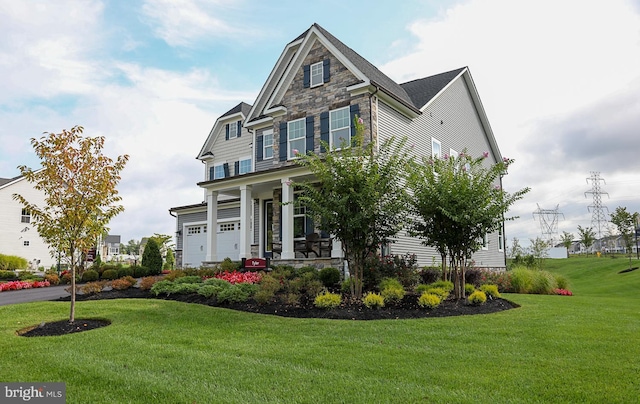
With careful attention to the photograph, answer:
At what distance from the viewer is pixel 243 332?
22.9 feet

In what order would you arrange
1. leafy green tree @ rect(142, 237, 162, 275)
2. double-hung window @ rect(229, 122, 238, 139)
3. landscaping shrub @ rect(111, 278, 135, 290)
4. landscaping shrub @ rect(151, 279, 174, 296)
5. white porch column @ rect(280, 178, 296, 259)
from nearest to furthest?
landscaping shrub @ rect(151, 279, 174, 296) < landscaping shrub @ rect(111, 278, 135, 290) < white porch column @ rect(280, 178, 296, 259) < leafy green tree @ rect(142, 237, 162, 275) < double-hung window @ rect(229, 122, 238, 139)

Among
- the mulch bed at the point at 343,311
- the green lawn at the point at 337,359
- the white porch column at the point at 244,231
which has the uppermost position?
the white porch column at the point at 244,231

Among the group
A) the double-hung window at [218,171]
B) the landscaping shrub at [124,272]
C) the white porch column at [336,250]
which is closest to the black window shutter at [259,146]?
the white porch column at [336,250]

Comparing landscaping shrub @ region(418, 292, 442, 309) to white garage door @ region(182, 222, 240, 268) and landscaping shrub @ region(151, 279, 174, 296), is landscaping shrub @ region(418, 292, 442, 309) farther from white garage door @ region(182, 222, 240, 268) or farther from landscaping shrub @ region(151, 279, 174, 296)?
white garage door @ region(182, 222, 240, 268)

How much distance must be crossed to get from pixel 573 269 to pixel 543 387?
1145 inches

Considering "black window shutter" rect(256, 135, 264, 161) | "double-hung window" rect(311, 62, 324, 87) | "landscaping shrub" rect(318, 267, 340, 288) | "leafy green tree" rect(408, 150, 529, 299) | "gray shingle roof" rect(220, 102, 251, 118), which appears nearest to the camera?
"leafy green tree" rect(408, 150, 529, 299)

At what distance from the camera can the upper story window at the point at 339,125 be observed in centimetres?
1540

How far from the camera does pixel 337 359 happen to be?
5254 mm

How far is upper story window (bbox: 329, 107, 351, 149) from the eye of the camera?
15402mm

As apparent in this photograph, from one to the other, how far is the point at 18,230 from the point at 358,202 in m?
32.5

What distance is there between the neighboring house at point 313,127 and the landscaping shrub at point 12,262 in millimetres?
15085

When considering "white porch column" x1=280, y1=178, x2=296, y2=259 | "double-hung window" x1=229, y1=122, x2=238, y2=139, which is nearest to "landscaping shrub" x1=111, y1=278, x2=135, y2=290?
"white porch column" x1=280, y1=178, x2=296, y2=259

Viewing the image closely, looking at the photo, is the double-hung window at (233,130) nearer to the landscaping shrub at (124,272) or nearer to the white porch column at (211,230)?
the white porch column at (211,230)

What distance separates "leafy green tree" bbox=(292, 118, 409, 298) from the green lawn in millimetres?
2628
